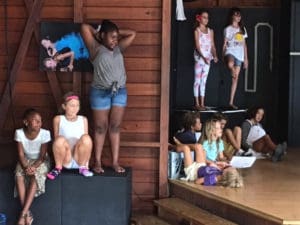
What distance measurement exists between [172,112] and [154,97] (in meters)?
1.79

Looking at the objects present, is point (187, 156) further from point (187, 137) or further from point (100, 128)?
point (100, 128)

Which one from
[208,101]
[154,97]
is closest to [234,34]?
[208,101]

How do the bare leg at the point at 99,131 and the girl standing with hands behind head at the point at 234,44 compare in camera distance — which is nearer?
the bare leg at the point at 99,131

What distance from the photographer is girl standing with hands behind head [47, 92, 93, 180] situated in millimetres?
4633

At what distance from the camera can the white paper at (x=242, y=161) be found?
554 centimetres

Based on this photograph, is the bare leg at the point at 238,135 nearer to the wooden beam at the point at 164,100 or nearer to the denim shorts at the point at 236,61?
the wooden beam at the point at 164,100

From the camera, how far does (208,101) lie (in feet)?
25.3

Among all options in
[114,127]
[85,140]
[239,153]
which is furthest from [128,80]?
[239,153]

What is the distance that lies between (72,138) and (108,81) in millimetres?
573

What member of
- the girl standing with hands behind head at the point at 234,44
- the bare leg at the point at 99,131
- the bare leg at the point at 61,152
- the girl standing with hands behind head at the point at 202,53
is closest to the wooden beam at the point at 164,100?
the bare leg at the point at 99,131

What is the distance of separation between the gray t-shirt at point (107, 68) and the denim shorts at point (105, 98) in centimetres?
5

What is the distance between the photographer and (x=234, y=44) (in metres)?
7.12

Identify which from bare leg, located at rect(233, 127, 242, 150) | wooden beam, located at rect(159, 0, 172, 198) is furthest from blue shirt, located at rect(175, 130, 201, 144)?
bare leg, located at rect(233, 127, 242, 150)

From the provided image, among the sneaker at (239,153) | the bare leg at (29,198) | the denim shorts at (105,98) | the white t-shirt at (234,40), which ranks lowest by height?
the bare leg at (29,198)
